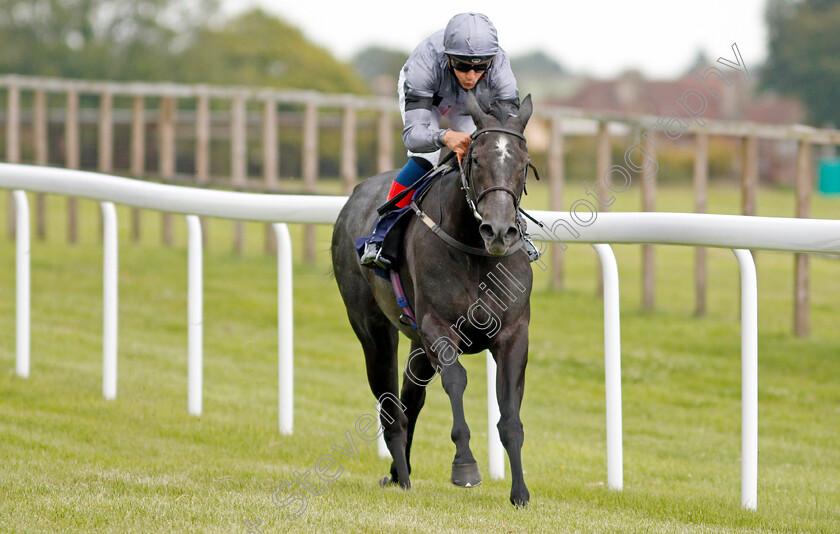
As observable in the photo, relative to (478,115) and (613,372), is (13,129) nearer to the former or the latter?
(613,372)

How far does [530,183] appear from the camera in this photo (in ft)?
102

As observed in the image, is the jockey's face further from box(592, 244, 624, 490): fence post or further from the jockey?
box(592, 244, 624, 490): fence post

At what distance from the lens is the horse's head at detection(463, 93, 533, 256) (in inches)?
129

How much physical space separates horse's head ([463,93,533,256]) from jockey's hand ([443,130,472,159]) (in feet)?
0.25

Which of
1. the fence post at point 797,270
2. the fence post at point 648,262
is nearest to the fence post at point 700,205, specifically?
the fence post at point 648,262

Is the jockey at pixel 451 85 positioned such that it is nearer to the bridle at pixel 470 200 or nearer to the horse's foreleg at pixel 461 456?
the bridle at pixel 470 200

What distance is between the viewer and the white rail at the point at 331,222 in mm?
3902

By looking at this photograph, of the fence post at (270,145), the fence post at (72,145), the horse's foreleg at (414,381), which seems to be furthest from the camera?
the fence post at (72,145)

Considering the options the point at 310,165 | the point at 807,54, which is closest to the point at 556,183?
the point at 310,165

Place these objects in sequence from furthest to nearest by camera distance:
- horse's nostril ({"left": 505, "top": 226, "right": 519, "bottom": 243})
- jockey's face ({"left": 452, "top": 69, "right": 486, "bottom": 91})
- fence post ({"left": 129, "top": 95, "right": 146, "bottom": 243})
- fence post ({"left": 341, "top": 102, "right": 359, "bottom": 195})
A: fence post ({"left": 129, "top": 95, "right": 146, "bottom": 243}) < fence post ({"left": 341, "top": 102, "right": 359, "bottom": 195}) < jockey's face ({"left": 452, "top": 69, "right": 486, "bottom": 91}) < horse's nostril ({"left": 505, "top": 226, "right": 519, "bottom": 243})

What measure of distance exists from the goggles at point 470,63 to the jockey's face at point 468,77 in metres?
0.01

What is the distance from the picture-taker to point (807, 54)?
1604 inches

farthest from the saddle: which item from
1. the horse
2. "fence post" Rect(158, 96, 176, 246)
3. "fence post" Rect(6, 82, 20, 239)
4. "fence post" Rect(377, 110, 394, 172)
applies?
"fence post" Rect(6, 82, 20, 239)

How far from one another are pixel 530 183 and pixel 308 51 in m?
30.2
